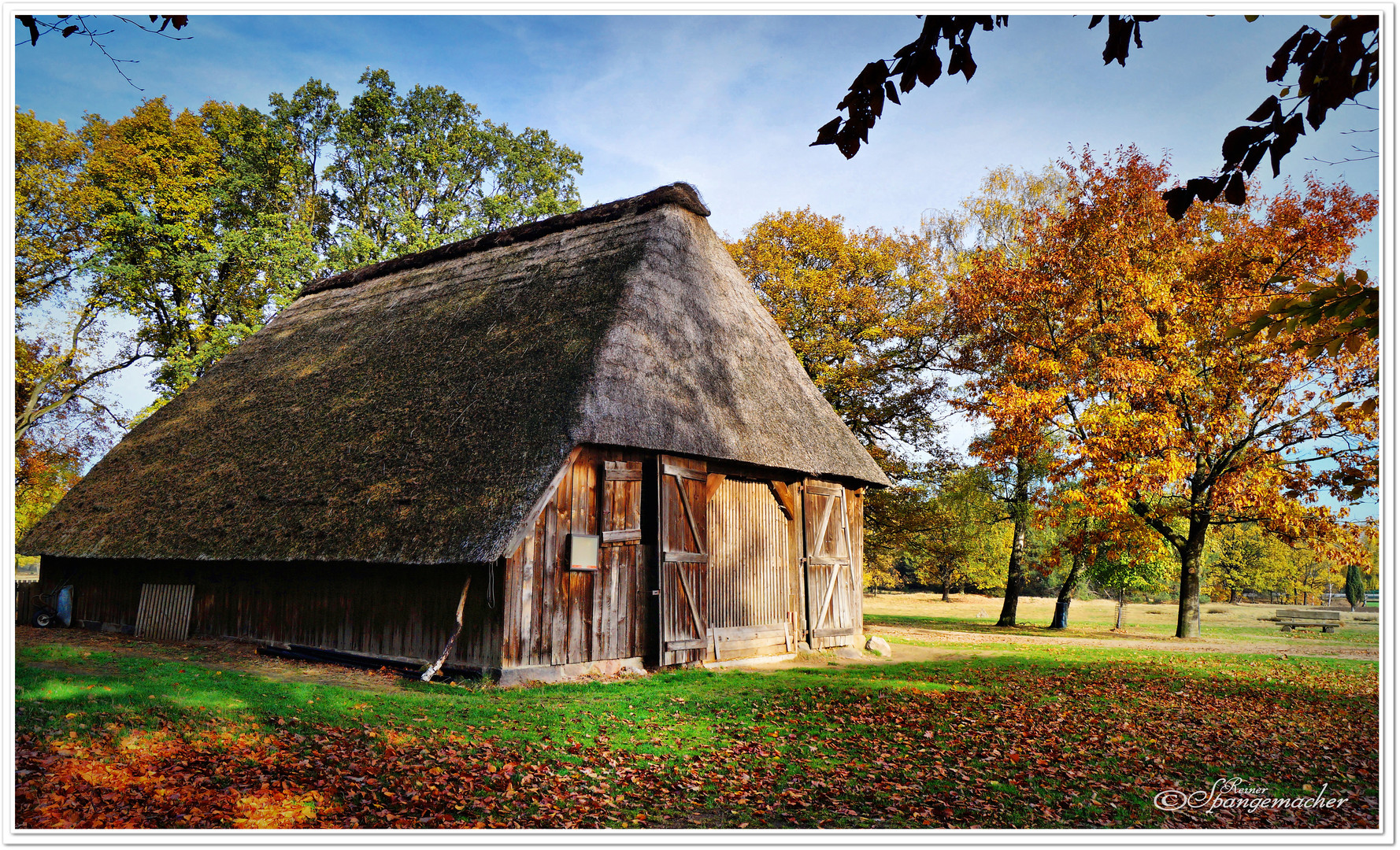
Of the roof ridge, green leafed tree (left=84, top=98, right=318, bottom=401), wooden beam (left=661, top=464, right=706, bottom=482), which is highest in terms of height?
green leafed tree (left=84, top=98, right=318, bottom=401)

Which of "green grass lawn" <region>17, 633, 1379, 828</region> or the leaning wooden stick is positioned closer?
"green grass lawn" <region>17, 633, 1379, 828</region>

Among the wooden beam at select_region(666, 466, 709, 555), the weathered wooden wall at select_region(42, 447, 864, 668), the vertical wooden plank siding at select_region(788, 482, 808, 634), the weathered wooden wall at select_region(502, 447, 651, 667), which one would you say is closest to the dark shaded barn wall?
the weathered wooden wall at select_region(42, 447, 864, 668)

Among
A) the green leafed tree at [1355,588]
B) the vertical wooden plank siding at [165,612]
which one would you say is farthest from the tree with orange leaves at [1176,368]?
the green leafed tree at [1355,588]

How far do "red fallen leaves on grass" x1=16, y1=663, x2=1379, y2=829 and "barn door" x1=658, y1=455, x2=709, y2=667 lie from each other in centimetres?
325

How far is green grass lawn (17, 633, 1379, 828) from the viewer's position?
5535mm

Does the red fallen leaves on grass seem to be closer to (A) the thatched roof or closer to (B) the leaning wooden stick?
(B) the leaning wooden stick

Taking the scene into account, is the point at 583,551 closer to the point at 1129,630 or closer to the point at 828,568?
the point at 828,568

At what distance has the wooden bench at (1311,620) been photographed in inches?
963

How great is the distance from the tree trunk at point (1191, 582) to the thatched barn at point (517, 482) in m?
9.33

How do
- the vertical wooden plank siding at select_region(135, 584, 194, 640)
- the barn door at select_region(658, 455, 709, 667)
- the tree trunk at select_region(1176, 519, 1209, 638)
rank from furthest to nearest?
the tree trunk at select_region(1176, 519, 1209, 638)
the vertical wooden plank siding at select_region(135, 584, 194, 640)
the barn door at select_region(658, 455, 709, 667)

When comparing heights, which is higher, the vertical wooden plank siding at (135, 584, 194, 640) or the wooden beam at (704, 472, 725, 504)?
the wooden beam at (704, 472, 725, 504)

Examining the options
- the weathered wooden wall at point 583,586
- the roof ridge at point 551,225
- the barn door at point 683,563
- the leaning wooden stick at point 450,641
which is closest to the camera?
the leaning wooden stick at point 450,641

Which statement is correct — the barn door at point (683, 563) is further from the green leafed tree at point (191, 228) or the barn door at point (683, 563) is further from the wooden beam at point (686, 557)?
the green leafed tree at point (191, 228)
